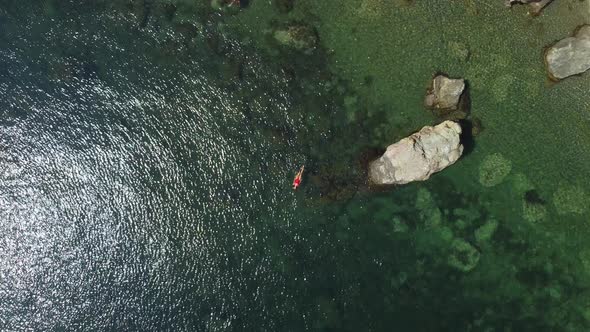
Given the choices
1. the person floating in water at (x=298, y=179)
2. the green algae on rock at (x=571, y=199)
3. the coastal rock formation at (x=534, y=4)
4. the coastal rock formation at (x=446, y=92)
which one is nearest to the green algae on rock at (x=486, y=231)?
the green algae on rock at (x=571, y=199)

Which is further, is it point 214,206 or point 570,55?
point 214,206

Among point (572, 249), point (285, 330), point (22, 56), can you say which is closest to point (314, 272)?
point (285, 330)

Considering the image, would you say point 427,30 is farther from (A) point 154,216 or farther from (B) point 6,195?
(B) point 6,195

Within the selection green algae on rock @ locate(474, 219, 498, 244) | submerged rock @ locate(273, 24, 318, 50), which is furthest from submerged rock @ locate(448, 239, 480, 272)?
submerged rock @ locate(273, 24, 318, 50)

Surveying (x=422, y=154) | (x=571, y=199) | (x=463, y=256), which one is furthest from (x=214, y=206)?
(x=571, y=199)

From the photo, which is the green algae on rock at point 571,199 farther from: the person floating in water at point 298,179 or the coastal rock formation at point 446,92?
the person floating in water at point 298,179

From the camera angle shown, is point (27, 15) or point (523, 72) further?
point (27, 15)

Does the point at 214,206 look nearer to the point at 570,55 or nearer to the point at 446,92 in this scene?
the point at 446,92
